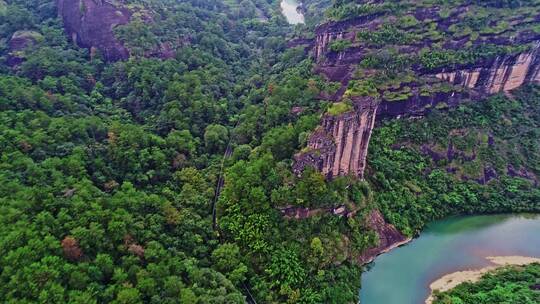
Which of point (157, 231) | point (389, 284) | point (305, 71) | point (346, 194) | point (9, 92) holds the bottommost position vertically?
point (389, 284)

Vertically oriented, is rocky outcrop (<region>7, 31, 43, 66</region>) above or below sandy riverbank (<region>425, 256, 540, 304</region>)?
above

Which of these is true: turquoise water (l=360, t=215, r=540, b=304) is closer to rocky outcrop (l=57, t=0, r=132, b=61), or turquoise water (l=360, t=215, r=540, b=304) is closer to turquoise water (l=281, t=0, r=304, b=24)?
rocky outcrop (l=57, t=0, r=132, b=61)

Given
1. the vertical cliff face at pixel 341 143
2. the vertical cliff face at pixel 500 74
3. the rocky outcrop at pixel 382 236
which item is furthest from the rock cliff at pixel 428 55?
the rocky outcrop at pixel 382 236

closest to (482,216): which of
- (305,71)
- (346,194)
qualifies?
(346,194)

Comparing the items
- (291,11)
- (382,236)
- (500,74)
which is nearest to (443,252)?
(382,236)

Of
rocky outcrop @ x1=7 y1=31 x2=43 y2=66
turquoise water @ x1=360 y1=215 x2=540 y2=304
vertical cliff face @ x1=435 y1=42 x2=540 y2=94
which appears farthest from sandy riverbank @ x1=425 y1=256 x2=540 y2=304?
rocky outcrop @ x1=7 y1=31 x2=43 y2=66

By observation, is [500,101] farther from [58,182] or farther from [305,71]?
[58,182]

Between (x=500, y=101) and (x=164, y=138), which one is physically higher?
(x=500, y=101)
